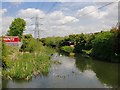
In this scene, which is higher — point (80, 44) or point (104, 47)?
point (80, 44)

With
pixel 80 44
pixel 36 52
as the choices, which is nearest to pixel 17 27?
pixel 80 44

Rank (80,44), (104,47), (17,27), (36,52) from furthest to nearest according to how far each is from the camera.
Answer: (17,27)
(80,44)
(36,52)
(104,47)

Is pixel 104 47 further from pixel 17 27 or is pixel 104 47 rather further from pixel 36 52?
pixel 17 27

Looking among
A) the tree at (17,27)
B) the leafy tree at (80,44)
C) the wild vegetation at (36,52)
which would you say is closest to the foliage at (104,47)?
the wild vegetation at (36,52)

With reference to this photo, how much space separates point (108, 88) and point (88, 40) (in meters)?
41.9

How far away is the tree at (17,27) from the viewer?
8100 centimetres

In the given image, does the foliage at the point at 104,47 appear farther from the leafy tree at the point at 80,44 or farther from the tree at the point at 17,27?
the tree at the point at 17,27

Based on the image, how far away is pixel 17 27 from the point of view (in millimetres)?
81000

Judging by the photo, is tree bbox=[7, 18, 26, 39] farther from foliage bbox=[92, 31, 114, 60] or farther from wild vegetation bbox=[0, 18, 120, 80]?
foliage bbox=[92, 31, 114, 60]

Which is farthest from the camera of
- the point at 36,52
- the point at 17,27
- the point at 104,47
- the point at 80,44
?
the point at 17,27

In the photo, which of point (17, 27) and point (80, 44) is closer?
point (80, 44)

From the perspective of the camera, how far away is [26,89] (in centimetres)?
2241

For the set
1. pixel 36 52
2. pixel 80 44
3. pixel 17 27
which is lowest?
pixel 36 52

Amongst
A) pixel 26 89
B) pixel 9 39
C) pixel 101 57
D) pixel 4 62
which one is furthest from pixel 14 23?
pixel 26 89
